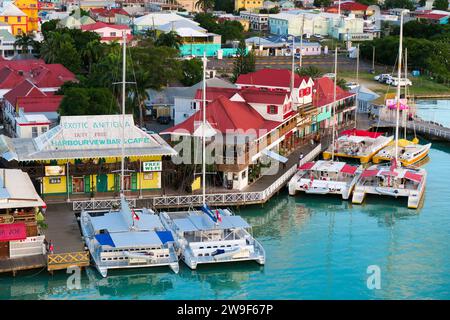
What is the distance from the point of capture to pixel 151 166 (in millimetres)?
50469

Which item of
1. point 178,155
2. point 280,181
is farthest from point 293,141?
point 178,155

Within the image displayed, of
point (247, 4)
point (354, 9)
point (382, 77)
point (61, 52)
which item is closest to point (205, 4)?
point (247, 4)

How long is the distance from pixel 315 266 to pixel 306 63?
81.6m

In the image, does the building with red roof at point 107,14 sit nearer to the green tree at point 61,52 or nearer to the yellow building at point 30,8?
the yellow building at point 30,8

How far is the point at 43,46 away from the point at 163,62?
23.0 metres

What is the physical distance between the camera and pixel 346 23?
157m

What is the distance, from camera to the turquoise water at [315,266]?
3884 centimetres

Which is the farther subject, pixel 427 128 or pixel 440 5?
pixel 440 5

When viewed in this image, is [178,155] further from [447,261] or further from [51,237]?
[447,261]

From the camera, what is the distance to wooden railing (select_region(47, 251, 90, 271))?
39562 mm

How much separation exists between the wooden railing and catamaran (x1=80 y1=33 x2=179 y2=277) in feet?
1.87

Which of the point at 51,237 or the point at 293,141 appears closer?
the point at 51,237

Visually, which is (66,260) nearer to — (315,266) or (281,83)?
(315,266)

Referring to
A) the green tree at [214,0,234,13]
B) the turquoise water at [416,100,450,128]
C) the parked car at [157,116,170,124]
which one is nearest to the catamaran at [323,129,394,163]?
the parked car at [157,116,170,124]
